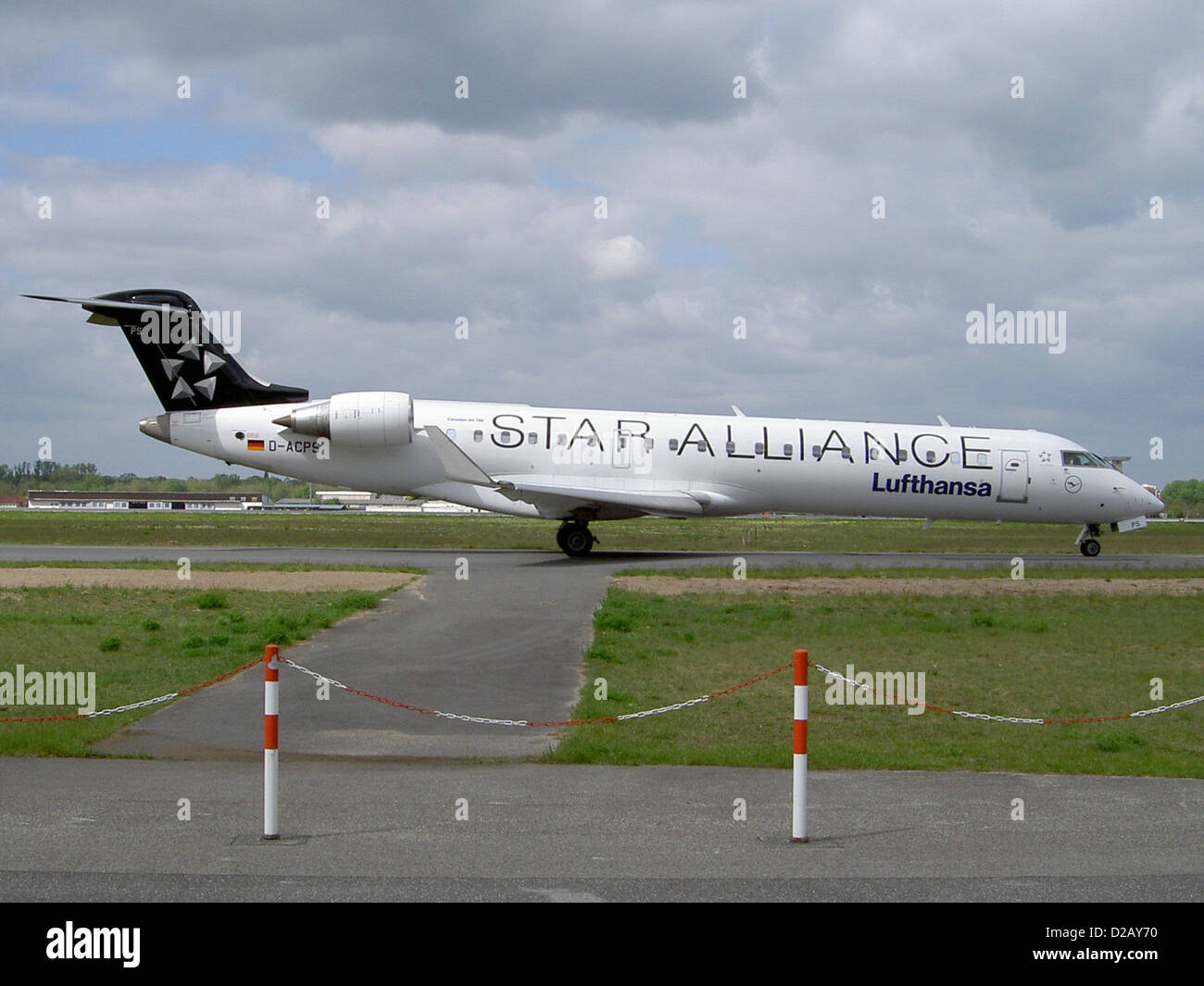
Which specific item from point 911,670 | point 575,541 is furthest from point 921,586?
point 911,670

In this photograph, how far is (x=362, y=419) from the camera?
31.9m

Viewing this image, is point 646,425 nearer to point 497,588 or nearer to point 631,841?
point 497,588

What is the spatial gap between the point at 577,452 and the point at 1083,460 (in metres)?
14.4

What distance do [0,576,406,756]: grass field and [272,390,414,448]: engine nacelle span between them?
920cm

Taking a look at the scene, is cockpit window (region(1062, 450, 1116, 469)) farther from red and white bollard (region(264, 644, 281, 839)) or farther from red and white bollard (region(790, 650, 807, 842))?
Result: red and white bollard (region(264, 644, 281, 839))

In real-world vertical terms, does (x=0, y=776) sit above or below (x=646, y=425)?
below

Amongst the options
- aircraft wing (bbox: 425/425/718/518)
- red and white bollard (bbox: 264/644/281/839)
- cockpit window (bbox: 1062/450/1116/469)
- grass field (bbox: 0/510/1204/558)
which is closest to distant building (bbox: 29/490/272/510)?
grass field (bbox: 0/510/1204/558)

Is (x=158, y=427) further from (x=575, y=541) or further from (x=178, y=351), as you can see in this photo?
(x=575, y=541)

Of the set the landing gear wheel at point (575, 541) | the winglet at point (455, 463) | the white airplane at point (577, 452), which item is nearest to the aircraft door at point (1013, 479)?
the white airplane at point (577, 452)

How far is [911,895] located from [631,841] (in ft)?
6.23

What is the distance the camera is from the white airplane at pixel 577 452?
32219 mm
